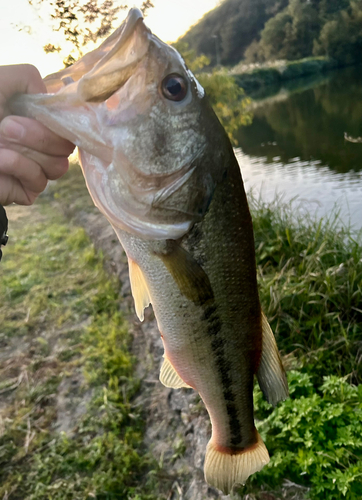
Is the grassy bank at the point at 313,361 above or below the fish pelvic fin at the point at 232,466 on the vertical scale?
below

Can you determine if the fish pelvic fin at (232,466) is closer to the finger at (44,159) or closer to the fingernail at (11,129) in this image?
the finger at (44,159)

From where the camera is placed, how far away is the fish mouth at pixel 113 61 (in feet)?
3.51

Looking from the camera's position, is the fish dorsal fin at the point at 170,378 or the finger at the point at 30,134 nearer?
Result: the finger at the point at 30,134

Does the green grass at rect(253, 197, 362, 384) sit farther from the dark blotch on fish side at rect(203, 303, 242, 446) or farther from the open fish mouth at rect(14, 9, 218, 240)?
the open fish mouth at rect(14, 9, 218, 240)

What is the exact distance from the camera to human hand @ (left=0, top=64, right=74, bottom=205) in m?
1.19

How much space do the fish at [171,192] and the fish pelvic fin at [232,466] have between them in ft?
1.06

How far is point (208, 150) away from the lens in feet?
4.11

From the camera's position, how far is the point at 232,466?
1.64 metres

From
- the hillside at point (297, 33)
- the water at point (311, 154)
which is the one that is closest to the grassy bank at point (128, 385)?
the water at point (311, 154)

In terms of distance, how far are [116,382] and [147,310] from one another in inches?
41.2

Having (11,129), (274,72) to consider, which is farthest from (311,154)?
(274,72)

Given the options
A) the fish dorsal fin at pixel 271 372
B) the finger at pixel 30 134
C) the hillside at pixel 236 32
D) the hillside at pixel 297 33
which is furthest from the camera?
the hillside at pixel 236 32

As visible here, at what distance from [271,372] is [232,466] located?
0.49m

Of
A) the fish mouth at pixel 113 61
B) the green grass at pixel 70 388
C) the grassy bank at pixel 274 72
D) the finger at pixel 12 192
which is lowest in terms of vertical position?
the grassy bank at pixel 274 72
